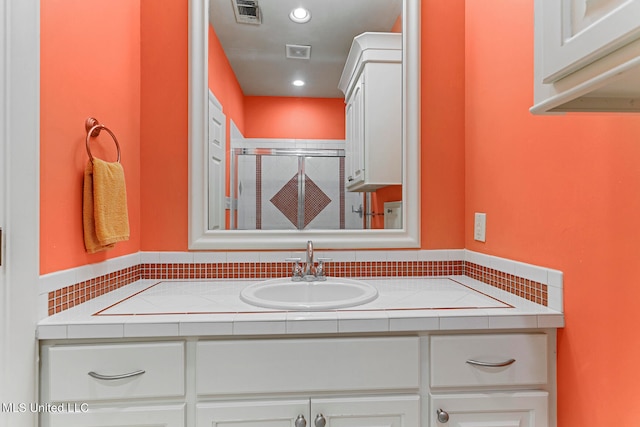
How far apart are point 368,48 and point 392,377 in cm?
134

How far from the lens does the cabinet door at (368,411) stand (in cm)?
99

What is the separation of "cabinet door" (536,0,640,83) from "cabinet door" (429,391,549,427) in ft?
2.85

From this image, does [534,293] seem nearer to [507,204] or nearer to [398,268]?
[507,204]

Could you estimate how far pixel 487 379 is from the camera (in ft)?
3.32

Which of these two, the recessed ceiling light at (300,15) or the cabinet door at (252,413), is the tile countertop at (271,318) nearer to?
the cabinet door at (252,413)

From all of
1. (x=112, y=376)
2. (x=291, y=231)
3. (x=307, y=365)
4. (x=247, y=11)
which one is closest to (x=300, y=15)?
(x=247, y=11)

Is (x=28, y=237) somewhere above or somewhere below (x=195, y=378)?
above

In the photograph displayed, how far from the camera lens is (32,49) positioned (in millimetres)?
932

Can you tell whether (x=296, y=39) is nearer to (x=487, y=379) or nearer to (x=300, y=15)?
(x=300, y=15)

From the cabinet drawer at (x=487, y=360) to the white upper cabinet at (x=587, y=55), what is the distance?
0.67 metres

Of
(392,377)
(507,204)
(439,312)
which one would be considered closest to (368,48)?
(507,204)

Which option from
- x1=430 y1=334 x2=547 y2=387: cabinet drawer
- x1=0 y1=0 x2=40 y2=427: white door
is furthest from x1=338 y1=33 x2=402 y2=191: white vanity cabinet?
x1=0 y1=0 x2=40 y2=427: white door

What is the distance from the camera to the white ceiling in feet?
5.07

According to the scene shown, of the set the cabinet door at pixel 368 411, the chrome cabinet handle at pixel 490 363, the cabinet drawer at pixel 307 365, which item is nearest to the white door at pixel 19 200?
the cabinet drawer at pixel 307 365
